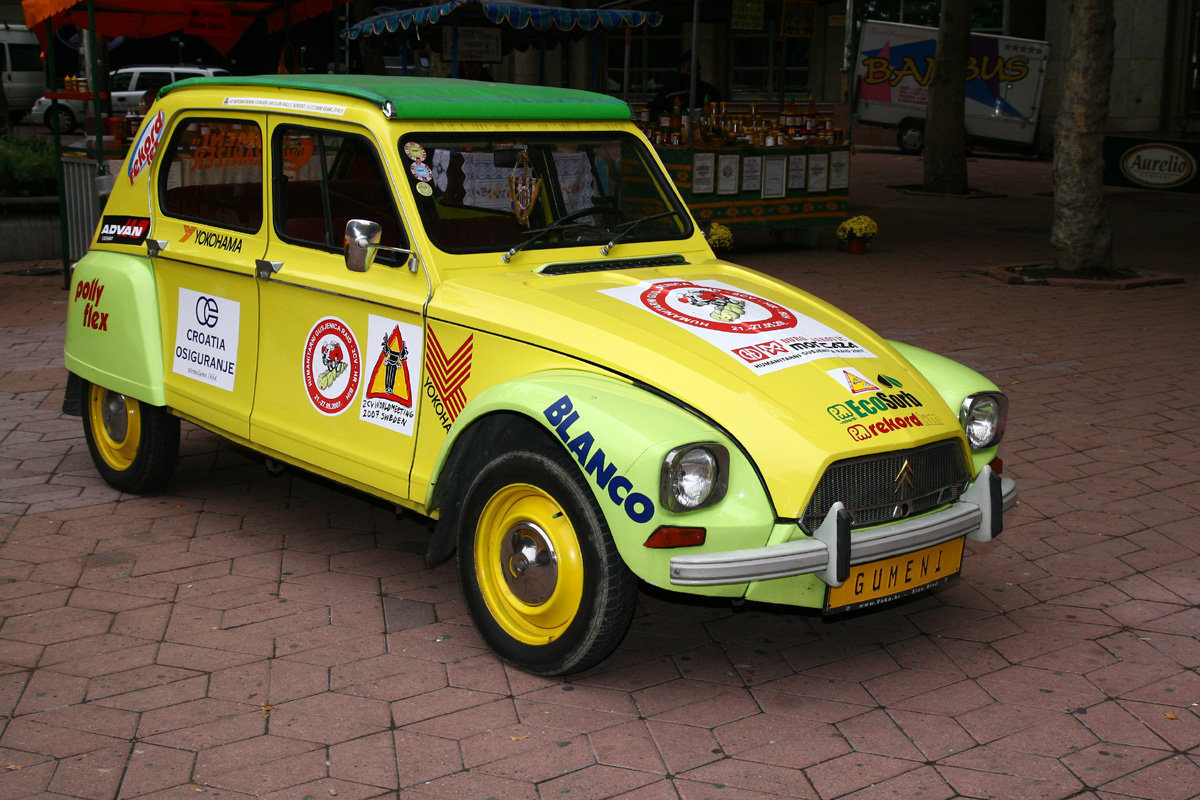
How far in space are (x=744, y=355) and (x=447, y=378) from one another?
1.04 meters

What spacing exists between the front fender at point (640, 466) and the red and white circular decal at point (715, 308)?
1.65ft

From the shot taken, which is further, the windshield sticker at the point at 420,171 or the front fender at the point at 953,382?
the windshield sticker at the point at 420,171

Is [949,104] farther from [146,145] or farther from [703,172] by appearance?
[146,145]

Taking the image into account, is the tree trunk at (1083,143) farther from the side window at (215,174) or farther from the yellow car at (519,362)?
the side window at (215,174)

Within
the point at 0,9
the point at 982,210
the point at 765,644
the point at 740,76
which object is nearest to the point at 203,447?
the point at 765,644

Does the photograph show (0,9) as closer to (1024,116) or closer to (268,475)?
(1024,116)

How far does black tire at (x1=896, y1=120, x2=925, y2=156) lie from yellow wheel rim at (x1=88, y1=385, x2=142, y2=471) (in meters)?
25.0

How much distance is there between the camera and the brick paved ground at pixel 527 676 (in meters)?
3.53

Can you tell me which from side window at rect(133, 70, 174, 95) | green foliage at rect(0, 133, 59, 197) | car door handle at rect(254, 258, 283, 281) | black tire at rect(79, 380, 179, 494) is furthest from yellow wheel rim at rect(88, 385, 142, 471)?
side window at rect(133, 70, 174, 95)

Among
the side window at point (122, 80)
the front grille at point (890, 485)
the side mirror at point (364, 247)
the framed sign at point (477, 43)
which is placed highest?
the side window at point (122, 80)

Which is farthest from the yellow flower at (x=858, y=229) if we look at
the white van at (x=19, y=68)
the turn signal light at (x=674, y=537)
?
the white van at (x=19, y=68)

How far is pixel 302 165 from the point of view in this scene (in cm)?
497

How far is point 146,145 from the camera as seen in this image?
5.74 m

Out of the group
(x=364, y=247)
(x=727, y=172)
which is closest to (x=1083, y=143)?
(x=727, y=172)
